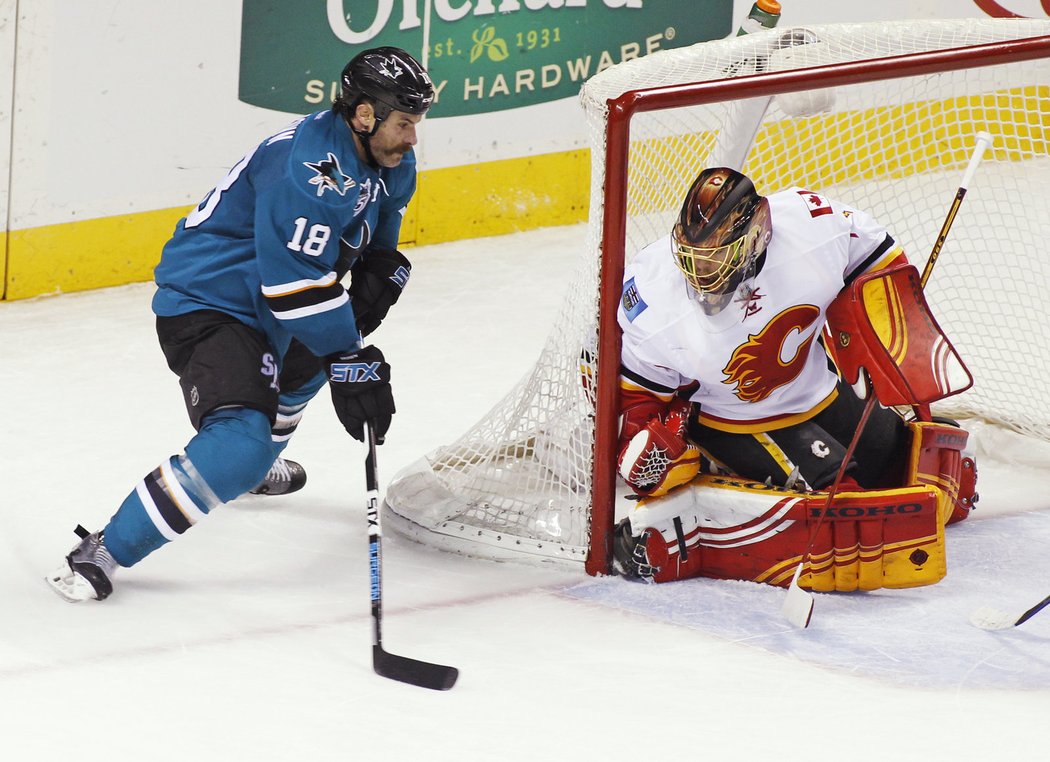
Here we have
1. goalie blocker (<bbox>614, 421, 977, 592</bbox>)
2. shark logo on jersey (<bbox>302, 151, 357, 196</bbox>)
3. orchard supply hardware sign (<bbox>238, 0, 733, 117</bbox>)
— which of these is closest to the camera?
shark logo on jersey (<bbox>302, 151, 357, 196</bbox>)

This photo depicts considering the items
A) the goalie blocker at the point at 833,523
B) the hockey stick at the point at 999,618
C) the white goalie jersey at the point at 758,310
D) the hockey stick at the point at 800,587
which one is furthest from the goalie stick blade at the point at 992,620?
the white goalie jersey at the point at 758,310

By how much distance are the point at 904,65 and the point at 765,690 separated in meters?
1.19

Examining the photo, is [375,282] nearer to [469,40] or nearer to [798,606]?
[798,606]

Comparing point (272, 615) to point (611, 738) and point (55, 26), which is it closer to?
point (611, 738)

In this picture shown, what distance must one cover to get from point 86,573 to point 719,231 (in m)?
1.29

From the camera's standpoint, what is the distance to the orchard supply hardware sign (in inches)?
204

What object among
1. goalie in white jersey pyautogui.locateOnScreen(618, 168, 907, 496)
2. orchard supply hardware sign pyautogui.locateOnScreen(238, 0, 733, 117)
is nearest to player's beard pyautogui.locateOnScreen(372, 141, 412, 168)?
goalie in white jersey pyautogui.locateOnScreen(618, 168, 907, 496)

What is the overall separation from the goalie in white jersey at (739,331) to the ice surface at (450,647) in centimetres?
27

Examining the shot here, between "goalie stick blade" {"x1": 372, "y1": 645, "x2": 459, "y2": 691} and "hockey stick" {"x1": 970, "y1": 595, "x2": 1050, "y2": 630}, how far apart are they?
96 cm

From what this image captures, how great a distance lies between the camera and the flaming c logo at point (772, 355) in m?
3.04

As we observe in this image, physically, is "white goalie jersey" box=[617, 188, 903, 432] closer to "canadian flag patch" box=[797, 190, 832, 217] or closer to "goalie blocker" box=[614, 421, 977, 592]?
"canadian flag patch" box=[797, 190, 832, 217]

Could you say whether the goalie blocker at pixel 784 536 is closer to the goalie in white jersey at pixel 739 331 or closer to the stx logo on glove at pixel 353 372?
the goalie in white jersey at pixel 739 331

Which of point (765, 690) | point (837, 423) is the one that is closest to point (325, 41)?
point (837, 423)

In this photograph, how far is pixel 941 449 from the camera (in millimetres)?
3305
